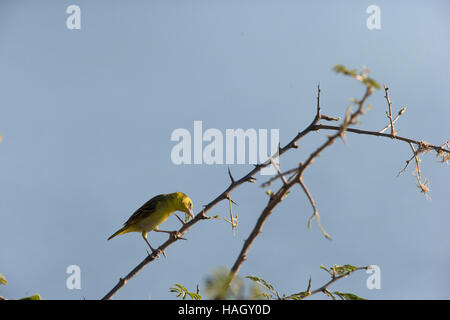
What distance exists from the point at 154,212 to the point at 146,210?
0.41ft

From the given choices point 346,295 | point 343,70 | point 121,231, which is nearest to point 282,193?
point 343,70

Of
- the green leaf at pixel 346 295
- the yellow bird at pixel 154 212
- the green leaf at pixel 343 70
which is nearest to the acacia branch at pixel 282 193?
the green leaf at pixel 343 70

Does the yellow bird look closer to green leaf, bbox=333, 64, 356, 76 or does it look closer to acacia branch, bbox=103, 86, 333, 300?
acacia branch, bbox=103, 86, 333, 300

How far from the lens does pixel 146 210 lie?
7.64 meters

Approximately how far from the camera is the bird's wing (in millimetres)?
7457

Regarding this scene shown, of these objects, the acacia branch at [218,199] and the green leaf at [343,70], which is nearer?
the green leaf at [343,70]

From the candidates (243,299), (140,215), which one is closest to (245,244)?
(243,299)

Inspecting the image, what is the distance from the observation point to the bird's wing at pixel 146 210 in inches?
294

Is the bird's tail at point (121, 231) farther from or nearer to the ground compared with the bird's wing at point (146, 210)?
nearer to the ground

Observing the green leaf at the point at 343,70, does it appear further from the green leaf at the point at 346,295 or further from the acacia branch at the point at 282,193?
the green leaf at the point at 346,295

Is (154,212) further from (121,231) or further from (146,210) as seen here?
(121,231)

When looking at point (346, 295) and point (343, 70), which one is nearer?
point (343, 70)

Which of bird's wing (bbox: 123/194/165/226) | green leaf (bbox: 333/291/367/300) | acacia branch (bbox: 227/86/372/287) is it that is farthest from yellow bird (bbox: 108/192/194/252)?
acacia branch (bbox: 227/86/372/287)
